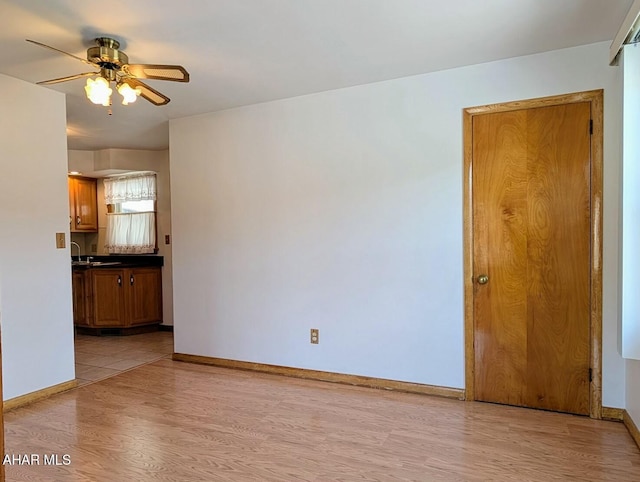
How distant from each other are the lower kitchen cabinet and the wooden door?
4279 mm

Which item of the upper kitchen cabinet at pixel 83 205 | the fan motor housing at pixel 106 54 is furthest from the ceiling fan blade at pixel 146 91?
the upper kitchen cabinet at pixel 83 205

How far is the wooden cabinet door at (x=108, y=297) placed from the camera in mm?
5266

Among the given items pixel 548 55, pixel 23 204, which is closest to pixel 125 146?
pixel 23 204

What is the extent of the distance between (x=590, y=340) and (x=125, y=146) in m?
5.30

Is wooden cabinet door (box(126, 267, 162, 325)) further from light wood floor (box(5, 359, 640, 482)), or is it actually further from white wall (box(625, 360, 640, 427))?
white wall (box(625, 360, 640, 427))

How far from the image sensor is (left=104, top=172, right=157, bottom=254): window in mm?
5656

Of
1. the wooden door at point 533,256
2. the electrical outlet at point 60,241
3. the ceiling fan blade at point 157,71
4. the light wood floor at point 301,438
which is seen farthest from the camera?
the electrical outlet at point 60,241

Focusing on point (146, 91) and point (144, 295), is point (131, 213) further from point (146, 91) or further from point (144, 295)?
point (146, 91)

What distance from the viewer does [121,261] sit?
588 cm

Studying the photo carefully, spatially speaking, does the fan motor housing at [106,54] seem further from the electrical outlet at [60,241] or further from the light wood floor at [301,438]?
the light wood floor at [301,438]

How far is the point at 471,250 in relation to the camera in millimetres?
2969

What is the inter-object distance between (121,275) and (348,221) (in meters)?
3.48

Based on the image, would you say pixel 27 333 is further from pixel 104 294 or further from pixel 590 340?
pixel 590 340

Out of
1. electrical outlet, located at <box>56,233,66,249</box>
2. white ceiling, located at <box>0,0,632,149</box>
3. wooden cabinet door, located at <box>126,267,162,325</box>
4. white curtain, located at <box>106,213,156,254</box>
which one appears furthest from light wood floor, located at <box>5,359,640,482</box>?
white curtain, located at <box>106,213,156,254</box>
